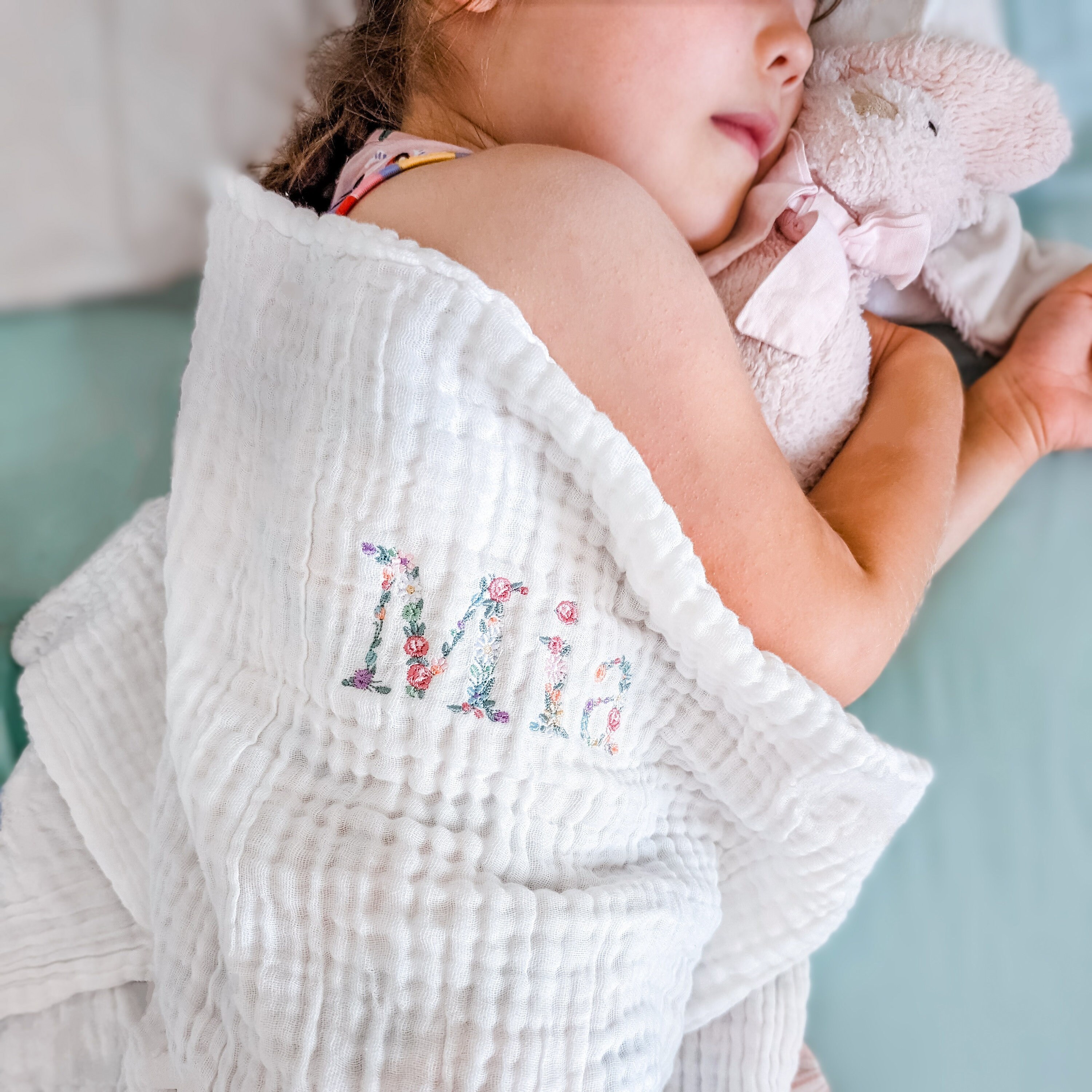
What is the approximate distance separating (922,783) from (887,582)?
12 cm

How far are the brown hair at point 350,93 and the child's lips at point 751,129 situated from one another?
18cm

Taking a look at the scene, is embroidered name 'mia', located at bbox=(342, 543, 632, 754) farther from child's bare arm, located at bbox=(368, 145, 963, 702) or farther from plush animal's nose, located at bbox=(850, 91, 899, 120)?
plush animal's nose, located at bbox=(850, 91, 899, 120)

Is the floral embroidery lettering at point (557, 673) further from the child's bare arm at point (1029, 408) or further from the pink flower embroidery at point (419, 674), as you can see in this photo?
the child's bare arm at point (1029, 408)

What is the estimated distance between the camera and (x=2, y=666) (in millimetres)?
703

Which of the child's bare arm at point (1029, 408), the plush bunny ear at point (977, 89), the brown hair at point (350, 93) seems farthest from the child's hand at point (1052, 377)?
the brown hair at point (350, 93)

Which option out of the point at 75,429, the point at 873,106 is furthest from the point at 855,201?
the point at 75,429

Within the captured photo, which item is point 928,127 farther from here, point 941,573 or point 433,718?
point 433,718

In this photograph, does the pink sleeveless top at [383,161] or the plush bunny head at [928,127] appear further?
the plush bunny head at [928,127]

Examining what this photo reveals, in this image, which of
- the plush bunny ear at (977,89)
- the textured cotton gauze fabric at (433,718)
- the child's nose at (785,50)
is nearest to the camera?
the textured cotton gauze fabric at (433,718)

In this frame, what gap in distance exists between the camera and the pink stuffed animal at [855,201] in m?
0.60

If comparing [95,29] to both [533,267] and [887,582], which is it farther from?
[887,582]

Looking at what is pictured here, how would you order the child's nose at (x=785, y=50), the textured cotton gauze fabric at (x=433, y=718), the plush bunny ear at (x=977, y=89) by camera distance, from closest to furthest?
the textured cotton gauze fabric at (x=433, y=718) → the child's nose at (x=785, y=50) → the plush bunny ear at (x=977, y=89)

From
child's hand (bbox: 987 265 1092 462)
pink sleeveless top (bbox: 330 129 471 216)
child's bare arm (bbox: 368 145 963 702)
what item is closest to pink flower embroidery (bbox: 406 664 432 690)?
child's bare arm (bbox: 368 145 963 702)

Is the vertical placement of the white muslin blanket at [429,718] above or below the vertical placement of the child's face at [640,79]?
below
